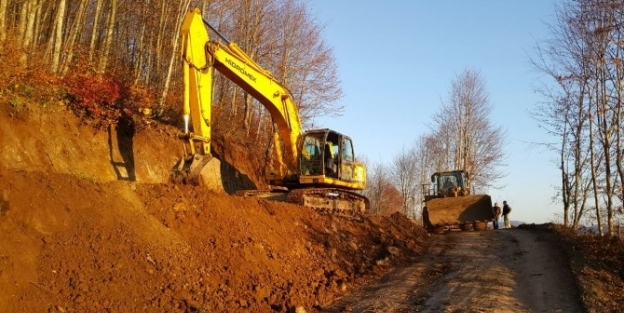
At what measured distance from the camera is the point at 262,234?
1077 cm

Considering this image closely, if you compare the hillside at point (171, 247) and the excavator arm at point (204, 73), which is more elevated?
the excavator arm at point (204, 73)

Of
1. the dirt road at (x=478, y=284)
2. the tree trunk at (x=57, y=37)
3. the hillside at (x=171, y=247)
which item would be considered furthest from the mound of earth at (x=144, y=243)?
the tree trunk at (x=57, y=37)

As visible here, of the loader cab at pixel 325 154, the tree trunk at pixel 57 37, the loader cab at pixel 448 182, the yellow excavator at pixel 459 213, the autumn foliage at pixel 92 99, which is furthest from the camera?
the loader cab at pixel 448 182

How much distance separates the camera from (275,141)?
16.2 metres

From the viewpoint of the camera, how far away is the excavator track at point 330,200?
1478cm

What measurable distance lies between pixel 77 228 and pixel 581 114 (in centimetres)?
1843

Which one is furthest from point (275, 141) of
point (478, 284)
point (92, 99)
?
point (478, 284)

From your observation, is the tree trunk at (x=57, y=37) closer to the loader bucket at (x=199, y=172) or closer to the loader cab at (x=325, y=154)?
the loader bucket at (x=199, y=172)

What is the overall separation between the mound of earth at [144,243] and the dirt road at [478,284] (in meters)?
0.76

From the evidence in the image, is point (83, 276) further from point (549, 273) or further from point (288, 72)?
point (288, 72)

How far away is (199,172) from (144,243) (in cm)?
311

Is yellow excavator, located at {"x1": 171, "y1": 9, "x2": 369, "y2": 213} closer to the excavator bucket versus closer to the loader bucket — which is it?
the loader bucket

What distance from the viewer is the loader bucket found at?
36.6 feet

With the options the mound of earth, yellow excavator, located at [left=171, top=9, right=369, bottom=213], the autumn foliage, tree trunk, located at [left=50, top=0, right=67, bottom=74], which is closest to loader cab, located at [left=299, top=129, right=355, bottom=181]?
yellow excavator, located at [left=171, top=9, right=369, bottom=213]
